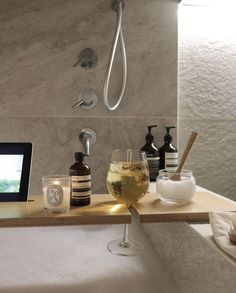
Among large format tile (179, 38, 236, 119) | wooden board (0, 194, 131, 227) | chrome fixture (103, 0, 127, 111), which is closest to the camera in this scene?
wooden board (0, 194, 131, 227)

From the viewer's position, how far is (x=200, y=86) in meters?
1.27

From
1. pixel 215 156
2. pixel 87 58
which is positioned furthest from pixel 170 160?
pixel 87 58

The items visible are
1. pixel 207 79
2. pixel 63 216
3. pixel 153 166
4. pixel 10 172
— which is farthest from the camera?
pixel 207 79

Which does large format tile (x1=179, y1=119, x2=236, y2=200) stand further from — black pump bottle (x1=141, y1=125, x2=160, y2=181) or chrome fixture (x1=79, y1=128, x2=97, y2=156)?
chrome fixture (x1=79, y1=128, x2=97, y2=156)

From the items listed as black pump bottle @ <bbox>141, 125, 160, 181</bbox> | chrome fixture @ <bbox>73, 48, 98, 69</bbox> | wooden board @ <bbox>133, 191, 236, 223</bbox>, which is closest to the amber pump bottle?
wooden board @ <bbox>133, 191, 236, 223</bbox>

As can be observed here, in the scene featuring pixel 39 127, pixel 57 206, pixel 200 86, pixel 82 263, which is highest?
pixel 200 86

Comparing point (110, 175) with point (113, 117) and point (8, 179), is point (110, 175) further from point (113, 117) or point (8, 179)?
point (113, 117)

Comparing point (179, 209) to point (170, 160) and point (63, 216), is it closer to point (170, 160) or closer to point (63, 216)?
point (63, 216)

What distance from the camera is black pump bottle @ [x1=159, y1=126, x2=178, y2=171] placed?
3.74 ft

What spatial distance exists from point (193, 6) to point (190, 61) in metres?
0.23

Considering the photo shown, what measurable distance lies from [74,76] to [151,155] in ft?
1.42

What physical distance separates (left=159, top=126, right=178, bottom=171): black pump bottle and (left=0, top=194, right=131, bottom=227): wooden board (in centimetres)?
49

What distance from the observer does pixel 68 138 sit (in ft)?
3.93

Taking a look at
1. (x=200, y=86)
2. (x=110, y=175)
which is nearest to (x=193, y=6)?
(x=200, y=86)
